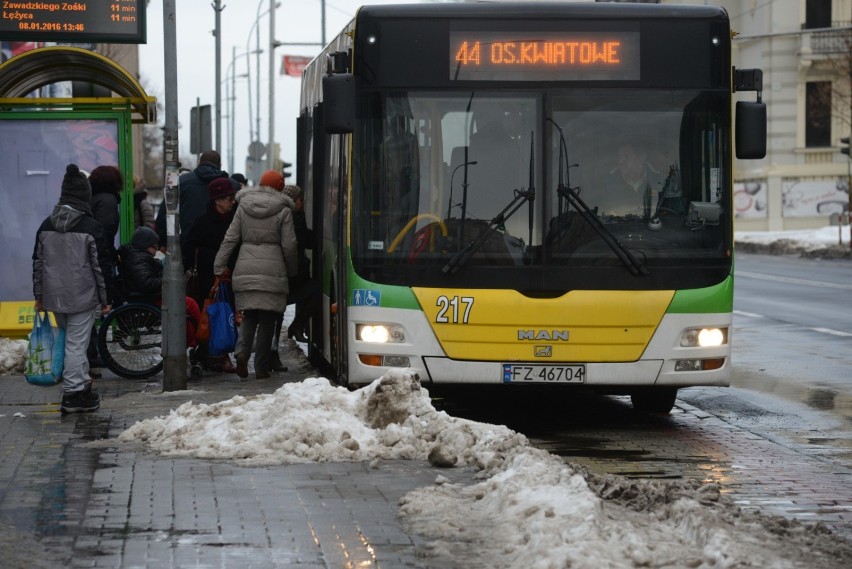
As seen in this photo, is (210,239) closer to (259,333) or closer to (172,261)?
(259,333)

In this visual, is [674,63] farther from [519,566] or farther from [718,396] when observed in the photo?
[519,566]

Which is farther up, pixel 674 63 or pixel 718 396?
pixel 674 63

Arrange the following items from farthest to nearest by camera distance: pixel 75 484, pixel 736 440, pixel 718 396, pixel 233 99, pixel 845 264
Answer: pixel 233 99
pixel 845 264
pixel 718 396
pixel 736 440
pixel 75 484

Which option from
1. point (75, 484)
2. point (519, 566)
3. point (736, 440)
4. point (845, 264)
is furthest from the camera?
point (845, 264)

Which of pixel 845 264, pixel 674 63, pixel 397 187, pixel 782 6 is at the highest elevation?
pixel 782 6

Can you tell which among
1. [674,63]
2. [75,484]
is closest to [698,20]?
[674,63]

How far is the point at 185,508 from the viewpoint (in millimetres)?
7406

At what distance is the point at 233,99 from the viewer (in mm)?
94812

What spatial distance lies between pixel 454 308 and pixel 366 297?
0.65m

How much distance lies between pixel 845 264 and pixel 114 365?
30.7m

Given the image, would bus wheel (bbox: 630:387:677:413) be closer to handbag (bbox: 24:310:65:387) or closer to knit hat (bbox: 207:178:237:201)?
knit hat (bbox: 207:178:237:201)

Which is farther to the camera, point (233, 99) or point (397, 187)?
Answer: point (233, 99)

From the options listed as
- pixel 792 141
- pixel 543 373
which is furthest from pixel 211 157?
pixel 792 141

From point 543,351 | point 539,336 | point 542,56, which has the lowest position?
point 543,351
